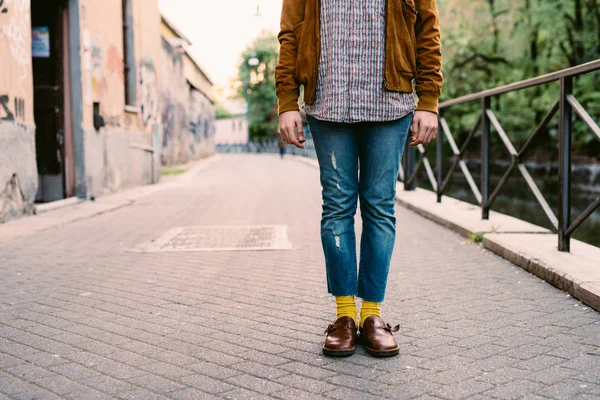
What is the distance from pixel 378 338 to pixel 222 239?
3.47m

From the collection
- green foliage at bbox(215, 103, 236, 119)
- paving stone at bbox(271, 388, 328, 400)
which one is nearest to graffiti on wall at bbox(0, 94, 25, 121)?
paving stone at bbox(271, 388, 328, 400)

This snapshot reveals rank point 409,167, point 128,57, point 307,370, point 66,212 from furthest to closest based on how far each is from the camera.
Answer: point 128,57, point 409,167, point 66,212, point 307,370

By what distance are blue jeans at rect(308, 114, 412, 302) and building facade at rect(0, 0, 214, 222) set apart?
5.24 metres

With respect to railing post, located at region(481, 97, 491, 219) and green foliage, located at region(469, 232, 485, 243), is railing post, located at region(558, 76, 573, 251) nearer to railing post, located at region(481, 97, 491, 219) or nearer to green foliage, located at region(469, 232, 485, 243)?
green foliage, located at region(469, 232, 485, 243)

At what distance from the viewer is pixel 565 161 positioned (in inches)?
173

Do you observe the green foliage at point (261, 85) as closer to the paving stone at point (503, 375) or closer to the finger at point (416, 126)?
the finger at point (416, 126)

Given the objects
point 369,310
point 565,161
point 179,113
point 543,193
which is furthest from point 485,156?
point 179,113

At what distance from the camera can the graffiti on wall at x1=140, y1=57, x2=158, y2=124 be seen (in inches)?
492

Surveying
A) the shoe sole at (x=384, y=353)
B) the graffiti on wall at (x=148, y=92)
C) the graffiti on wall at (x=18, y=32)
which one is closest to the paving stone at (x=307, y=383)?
the shoe sole at (x=384, y=353)

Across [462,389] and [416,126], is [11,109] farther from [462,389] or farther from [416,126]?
[462,389]

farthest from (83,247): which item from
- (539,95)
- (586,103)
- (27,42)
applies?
(539,95)

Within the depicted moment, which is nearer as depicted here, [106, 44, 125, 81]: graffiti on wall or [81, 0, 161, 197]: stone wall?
[81, 0, 161, 197]: stone wall

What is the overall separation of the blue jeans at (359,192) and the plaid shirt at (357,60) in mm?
78

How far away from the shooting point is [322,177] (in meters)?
2.81
